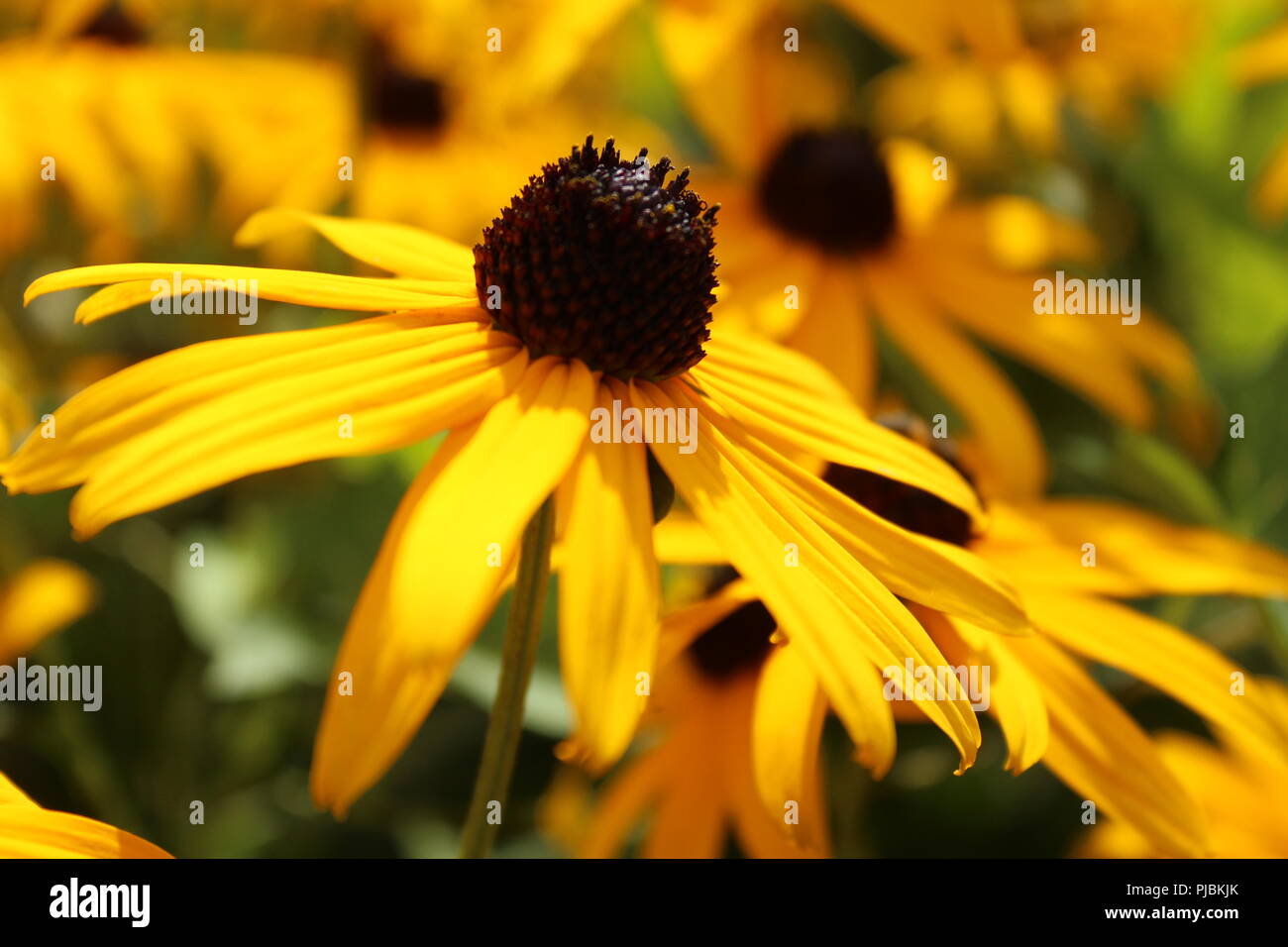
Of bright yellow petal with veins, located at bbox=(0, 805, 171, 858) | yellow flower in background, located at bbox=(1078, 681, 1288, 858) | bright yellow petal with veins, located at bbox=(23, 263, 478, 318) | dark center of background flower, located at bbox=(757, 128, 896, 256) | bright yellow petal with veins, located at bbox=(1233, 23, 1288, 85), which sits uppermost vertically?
bright yellow petal with veins, located at bbox=(1233, 23, 1288, 85)

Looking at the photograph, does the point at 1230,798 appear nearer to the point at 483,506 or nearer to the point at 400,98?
the point at 483,506

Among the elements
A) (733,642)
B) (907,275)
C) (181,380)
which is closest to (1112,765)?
(733,642)

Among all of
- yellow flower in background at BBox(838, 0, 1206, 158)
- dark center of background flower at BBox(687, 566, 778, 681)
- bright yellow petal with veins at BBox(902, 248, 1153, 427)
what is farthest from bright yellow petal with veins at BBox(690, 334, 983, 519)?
yellow flower in background at BBox(838, 0, 1206, 158)

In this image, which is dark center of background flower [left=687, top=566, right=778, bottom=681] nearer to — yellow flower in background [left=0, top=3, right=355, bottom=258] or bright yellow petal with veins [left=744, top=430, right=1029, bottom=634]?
bright yellow petal with veins [left=744, top=430, right=1029, bottom=634]

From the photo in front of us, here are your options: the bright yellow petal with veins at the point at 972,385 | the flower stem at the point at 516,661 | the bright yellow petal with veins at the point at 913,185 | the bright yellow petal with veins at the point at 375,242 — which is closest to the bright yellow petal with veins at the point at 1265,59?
the bright yellow petal with veins at the point at 913,185

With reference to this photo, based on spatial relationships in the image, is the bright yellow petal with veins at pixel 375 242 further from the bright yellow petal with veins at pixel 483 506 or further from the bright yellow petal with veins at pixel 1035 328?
the bright yellow petal with veins at pixel 1035 328

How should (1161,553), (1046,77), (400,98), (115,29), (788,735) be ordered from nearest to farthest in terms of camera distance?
(788,735) < (1161,553) < (115,29) < (400,98) < (1046,77)
